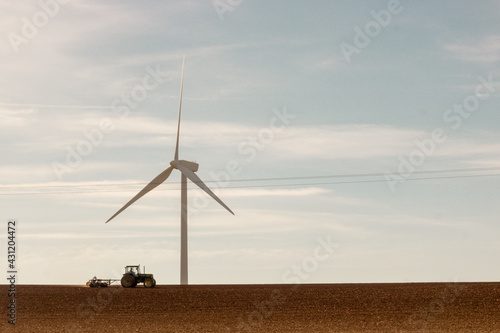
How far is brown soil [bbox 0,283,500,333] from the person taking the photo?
177ft

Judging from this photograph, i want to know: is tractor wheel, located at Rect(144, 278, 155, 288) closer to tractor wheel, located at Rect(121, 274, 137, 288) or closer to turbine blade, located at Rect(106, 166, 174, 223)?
tractor wheel, located at Rect(121, 274, 137, 288)

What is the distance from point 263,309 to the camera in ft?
202

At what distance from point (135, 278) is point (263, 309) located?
19.6 metres

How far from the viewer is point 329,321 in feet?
185

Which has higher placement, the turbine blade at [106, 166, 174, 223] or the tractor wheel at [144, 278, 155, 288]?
the turbine blade at [106, 166, 174, 223]

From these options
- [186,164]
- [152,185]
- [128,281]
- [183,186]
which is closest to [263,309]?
[128,281]

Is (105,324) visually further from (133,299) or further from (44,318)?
(133,299)

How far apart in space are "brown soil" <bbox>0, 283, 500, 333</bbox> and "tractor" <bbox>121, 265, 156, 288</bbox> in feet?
4.89

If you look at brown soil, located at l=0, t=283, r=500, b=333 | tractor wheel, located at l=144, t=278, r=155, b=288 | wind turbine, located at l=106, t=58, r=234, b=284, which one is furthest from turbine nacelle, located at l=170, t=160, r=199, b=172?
brown soil, located at l=0, t=283, r=500, b=333

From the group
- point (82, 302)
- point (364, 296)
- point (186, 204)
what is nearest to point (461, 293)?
point (364, 296)

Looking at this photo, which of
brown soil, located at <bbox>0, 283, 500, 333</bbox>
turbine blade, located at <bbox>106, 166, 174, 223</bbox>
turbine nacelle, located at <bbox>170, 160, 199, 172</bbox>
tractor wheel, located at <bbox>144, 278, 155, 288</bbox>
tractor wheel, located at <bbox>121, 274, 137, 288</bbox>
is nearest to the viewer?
brown soil, located at <bbox>0, 283, 500, 333</bbox>

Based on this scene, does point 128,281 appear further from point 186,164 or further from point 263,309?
Answer: point 263,309

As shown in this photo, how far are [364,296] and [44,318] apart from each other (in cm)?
2883

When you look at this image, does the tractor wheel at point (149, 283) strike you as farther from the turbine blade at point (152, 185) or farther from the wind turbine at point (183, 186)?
the turbine blade at point (152, 185)
